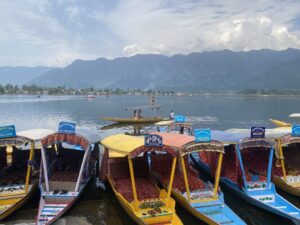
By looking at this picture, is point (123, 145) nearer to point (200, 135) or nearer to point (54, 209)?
point (200, 135)

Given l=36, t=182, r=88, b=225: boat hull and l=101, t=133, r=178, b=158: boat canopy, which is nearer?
l=36, t=182, r=88, b=225: boat hull

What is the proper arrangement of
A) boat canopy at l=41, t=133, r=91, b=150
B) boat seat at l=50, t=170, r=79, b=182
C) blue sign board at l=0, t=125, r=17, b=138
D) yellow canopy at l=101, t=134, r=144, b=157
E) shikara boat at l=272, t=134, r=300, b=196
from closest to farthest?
yellow canopy at l=101, t=134, r=144, b=157, blue sign board at l=0, t=125, r=17, b=138, boat canopy at l=41, t=133, r=91, b=150, boat seat at l=50, t=170, r=79, b=182, shikara boat at l=272, t=134, r=300, b=196

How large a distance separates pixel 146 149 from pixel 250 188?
275 inches

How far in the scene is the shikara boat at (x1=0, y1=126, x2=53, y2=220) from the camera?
16.5m

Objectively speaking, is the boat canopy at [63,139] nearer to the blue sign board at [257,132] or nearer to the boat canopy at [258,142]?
the boat canopy at [258,142]

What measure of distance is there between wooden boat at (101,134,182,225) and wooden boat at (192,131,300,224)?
477 centimetres

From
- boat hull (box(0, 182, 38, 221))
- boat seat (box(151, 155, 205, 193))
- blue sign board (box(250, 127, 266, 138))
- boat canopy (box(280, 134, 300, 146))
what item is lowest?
boat hull (box(0, 182, 38, 221))

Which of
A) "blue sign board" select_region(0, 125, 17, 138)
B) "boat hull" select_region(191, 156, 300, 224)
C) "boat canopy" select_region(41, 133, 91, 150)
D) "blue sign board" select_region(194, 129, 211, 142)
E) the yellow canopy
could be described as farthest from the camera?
"boat canopy" select_region(41, 133, 91, 150)

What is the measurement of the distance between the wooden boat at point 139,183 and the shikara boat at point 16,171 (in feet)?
14.3

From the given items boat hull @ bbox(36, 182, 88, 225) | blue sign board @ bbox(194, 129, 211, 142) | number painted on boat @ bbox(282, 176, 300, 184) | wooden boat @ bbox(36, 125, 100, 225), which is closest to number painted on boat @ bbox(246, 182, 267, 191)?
number painted on boat @ bbox(282, 176, 300, 184)

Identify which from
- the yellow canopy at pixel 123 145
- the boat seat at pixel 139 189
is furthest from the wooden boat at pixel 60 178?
the boat seat at pixel 139 189

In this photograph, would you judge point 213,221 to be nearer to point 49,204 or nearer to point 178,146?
point 178,146

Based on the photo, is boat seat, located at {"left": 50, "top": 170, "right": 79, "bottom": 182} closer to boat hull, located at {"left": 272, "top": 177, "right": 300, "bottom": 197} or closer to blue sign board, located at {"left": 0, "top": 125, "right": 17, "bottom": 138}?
blue sign board, located at {"left": 0, "top": 125, "right": 17, "bottom": 138}

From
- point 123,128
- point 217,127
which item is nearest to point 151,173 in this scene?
point 123,128
